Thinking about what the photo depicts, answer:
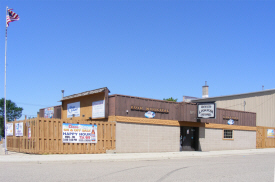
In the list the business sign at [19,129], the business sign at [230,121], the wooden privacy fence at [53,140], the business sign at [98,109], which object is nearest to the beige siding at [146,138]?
the wooden privacy fence at [53,140]

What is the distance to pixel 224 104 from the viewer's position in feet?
148

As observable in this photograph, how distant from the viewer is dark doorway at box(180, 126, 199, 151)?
26500 millimetres

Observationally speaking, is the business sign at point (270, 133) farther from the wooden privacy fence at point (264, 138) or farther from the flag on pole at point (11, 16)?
the flag on pole at point (11, 16)

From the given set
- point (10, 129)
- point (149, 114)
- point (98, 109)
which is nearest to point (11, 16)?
point (10, 129)

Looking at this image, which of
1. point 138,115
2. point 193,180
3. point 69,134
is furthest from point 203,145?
point 193,180

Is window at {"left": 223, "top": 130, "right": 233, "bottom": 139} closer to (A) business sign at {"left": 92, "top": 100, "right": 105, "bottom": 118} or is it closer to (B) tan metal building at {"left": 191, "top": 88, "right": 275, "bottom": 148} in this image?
(B) tan metal building at {"left": 191, "top": 88, "right": 275, "bottom": 148}

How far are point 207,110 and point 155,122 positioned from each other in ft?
15.7

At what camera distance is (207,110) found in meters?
25.4

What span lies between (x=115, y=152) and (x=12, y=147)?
7954 millimetres

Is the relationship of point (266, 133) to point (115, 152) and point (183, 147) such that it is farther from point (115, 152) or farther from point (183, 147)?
point (115, 152)

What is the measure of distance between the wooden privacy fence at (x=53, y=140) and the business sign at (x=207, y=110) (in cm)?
812

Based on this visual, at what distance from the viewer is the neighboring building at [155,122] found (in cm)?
2220

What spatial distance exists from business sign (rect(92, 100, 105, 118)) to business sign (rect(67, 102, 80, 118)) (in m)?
3.03

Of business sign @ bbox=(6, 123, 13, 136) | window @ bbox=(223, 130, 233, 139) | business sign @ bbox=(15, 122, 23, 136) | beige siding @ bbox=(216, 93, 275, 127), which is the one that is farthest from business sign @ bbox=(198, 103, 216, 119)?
beige siding @ bbox=(216, 93, 275, 127)
